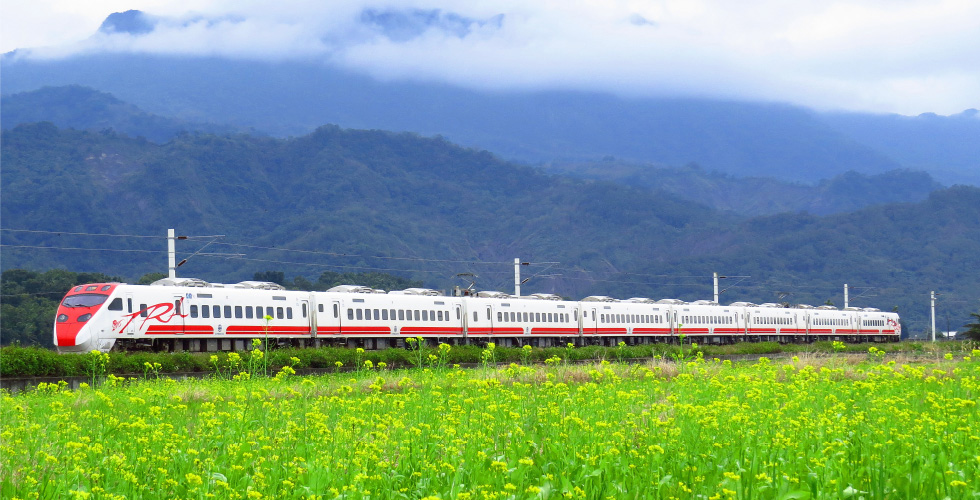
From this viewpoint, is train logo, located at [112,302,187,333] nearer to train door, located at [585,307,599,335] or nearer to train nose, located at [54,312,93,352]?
train nose, located at [54,312,93,352]

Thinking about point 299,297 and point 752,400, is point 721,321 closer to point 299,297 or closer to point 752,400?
point 299,297

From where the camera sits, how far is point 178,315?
32.6 metres

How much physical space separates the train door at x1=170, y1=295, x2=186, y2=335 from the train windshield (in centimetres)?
244

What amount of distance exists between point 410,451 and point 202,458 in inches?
78.7

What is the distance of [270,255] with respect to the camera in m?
199

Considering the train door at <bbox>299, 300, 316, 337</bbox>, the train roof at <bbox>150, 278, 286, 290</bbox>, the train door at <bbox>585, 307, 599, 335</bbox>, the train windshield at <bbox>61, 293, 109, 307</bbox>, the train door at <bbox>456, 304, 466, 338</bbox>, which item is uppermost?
the train roof at <bbox>150, 278, 286, 290</bbox>

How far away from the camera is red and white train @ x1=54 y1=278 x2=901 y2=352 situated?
3100 cm

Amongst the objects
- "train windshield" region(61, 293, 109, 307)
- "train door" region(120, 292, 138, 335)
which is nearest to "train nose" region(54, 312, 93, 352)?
"train windshield" region(61, 293, 109, 307)

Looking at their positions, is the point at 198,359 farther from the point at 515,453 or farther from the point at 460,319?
the point at 515,453

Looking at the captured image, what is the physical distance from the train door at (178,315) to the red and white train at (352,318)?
0.03 m

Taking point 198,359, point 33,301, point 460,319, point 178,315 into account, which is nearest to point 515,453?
point 198,359

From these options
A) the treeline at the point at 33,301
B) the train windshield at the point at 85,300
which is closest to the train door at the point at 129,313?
the train windshield at the point at 85,300

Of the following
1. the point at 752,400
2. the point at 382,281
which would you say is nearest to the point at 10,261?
the point at 382,281

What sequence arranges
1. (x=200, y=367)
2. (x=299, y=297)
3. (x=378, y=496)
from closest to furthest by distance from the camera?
(x=378, y=496), (x=200, y=367), (x=299, y=297)
